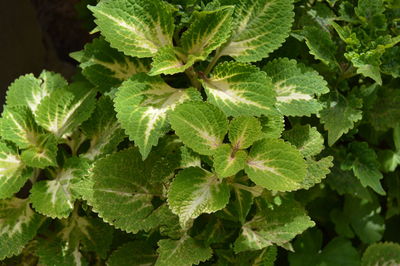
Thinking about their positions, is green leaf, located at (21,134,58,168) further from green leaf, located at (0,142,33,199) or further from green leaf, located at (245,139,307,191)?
green leaf, located at (245,139,307,191)

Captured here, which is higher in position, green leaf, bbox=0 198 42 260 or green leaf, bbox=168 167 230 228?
green leaf, bbox=168 167 230 228

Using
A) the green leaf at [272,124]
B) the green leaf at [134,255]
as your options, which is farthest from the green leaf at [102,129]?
the green leaf at [272,124]

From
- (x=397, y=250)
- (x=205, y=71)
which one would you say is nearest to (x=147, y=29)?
(x=205, y=71)

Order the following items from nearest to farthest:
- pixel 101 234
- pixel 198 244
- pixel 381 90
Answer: pixel 198 244, pixel 101 234, pixel 381 90

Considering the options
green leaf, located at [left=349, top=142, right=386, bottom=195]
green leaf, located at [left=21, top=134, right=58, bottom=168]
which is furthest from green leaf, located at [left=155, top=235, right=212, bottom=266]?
green leaf, located at [left=349, top=142, right=386, bottom=195]

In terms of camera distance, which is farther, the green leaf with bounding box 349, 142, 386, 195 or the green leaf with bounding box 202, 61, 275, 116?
the green leaf with bounding box 349, 142, 386, 195

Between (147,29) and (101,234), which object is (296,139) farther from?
(101,234)

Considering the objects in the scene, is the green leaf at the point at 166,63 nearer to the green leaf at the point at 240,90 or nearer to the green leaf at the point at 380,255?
the green leaf at the point at 240,90
